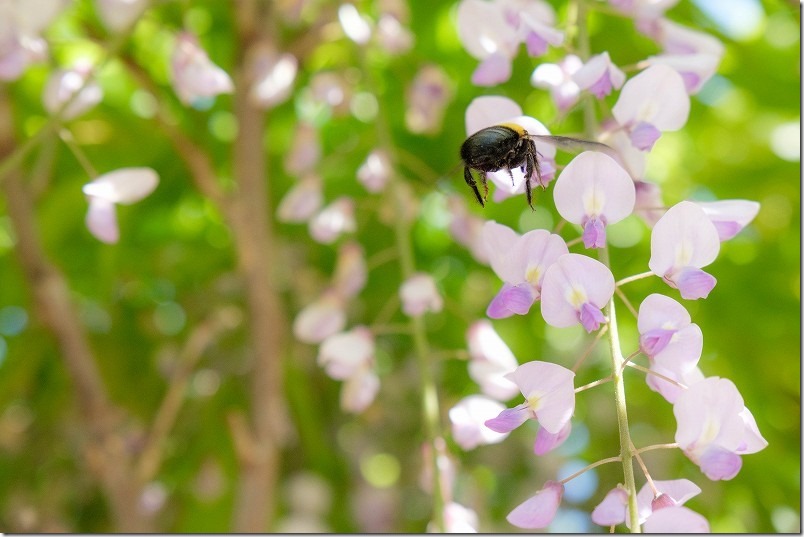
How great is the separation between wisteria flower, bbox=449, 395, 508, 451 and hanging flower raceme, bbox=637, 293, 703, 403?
202mm

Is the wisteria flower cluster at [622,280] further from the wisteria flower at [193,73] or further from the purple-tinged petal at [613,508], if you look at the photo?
the wisteria flower at [193,73]

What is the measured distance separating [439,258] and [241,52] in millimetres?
410

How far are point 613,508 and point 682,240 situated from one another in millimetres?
137

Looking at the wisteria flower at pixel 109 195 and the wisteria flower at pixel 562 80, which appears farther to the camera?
the wisteria flower at pixel 109 195

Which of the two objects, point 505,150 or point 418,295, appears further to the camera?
point 418,295

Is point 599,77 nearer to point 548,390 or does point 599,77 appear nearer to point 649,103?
point 649,103

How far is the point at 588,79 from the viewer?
510 mm

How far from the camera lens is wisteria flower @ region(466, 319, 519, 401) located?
2.37 ft

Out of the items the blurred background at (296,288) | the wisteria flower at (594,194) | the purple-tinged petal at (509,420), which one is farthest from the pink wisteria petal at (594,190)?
the blurred background at (296,288)

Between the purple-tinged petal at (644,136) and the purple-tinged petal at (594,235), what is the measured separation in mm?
71

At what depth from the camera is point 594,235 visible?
47cm

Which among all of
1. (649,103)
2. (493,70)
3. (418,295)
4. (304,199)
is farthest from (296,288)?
(649,103)

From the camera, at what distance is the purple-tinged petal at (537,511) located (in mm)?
477

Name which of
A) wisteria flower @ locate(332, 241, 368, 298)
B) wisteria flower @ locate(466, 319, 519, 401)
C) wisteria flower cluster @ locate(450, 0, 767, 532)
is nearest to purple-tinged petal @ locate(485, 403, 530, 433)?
wisteria flower cluster @ locate(450, 0, 767, 532)
